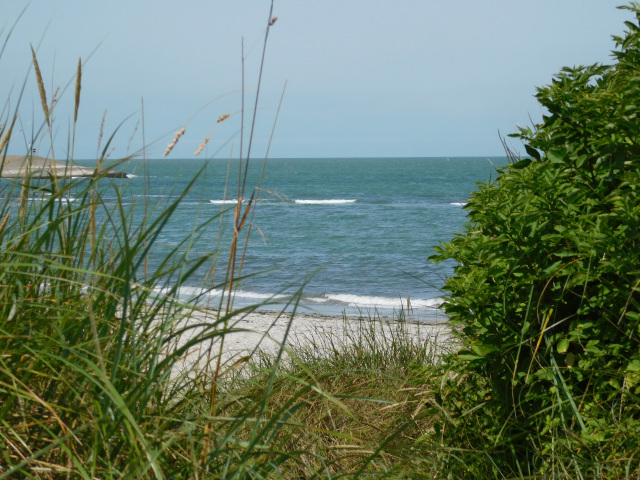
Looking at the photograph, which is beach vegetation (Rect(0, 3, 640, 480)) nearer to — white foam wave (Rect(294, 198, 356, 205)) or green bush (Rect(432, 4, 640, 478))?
green bush (Rect(432, 4, 640, 478))

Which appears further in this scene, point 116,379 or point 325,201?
point 325,201

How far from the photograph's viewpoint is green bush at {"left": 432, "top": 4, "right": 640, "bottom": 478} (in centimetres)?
212

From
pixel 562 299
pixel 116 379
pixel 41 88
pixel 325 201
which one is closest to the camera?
pixel 116 379

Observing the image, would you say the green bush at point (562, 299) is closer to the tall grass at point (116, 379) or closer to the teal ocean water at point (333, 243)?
the teal ocean water at point (333, 243)

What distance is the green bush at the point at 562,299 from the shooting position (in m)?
2.12

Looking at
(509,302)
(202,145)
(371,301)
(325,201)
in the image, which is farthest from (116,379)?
(325,201)

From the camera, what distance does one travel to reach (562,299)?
2332 millimetres

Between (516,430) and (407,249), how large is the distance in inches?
798

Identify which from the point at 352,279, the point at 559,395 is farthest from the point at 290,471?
the point at 352,279

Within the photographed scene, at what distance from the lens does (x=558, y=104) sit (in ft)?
8.41

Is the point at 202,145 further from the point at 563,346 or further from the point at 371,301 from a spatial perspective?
the point at 371,301

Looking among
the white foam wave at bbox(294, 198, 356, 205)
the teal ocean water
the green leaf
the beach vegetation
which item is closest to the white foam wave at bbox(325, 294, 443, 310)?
the teal ocean water

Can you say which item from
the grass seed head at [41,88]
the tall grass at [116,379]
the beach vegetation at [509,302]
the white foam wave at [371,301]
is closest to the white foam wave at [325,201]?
the white foam wave at [371,301]

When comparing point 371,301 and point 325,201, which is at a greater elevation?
point 325,201
